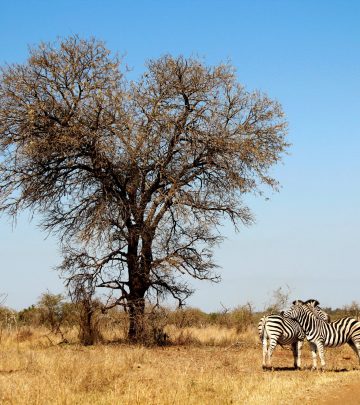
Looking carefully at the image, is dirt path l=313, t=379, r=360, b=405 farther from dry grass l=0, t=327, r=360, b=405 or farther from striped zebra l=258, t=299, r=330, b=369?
striped zebra l=258, t=299, r=330, b=369

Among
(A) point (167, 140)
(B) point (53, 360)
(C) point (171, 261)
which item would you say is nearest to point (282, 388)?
(B) point (53, 360)

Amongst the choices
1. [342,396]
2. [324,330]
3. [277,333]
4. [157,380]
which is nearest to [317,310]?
[324,330]

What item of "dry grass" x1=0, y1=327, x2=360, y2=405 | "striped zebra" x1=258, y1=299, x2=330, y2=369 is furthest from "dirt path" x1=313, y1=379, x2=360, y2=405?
"striped zebra" x1=258, y1=299, x2=330, y2=369

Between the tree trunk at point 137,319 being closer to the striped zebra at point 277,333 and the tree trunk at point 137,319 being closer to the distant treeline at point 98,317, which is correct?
the distant treeline at point 98,317

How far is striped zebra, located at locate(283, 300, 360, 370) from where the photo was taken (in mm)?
19281

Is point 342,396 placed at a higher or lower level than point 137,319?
lower

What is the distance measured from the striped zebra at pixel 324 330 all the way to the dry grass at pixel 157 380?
1.16m

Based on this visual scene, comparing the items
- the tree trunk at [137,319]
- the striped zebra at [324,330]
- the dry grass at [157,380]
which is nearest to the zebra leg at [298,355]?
the striped zebra at [324,330]

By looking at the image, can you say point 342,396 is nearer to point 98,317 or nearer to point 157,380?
point 157,380

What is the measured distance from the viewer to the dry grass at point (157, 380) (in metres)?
12.8

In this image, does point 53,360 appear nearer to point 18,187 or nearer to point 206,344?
point 18,187

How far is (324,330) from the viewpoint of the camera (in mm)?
19422

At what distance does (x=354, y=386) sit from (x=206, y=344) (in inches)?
530

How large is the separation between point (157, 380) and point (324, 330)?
6697mm
